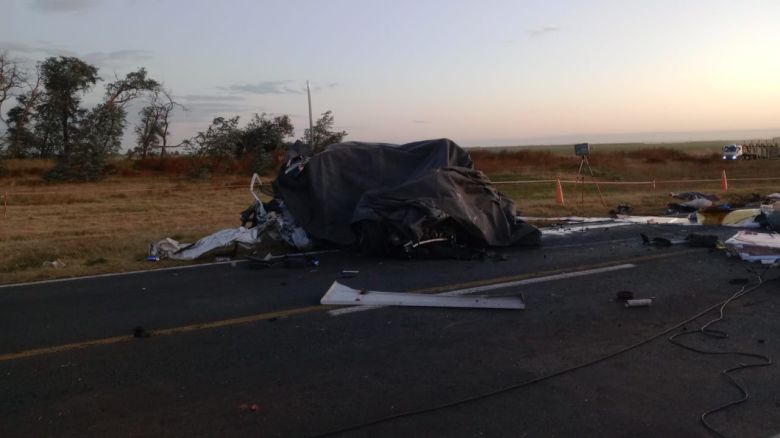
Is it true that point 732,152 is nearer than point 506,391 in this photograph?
No

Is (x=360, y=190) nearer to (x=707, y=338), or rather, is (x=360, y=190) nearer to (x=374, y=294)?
(x=374, y=294)

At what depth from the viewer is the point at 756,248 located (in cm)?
945

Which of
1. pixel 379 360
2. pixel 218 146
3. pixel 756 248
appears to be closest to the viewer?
pixel 379 360

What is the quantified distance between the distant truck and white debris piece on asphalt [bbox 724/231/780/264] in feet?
180

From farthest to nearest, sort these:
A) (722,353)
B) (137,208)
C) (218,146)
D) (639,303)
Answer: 1. (218,146)
2. (137,208)
3. (639,303)
4. (722,353)

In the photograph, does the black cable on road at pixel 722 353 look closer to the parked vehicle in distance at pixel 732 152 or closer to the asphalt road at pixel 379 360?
the asphalt road at pixel 379 360

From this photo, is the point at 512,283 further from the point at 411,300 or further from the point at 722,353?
the point at 722,353

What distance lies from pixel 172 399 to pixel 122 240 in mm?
8814

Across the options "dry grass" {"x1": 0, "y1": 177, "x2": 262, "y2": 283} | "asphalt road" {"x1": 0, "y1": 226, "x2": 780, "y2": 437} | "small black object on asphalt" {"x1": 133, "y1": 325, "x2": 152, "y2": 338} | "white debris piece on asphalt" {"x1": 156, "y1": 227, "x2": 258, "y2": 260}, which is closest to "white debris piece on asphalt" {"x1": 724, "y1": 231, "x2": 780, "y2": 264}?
"asphalt road" {"x1": 0, "y1": 226, "x2": 780, "y2": 437}

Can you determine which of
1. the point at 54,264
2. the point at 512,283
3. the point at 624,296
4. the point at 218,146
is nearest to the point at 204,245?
the point at 54,264

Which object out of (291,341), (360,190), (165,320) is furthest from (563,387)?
(360,190)

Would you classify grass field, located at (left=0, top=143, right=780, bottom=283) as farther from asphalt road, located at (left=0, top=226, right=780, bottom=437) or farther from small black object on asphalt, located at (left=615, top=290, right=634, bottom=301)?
small black object on asphalt, located at (left=615, top=290, right=634, bottom=301)

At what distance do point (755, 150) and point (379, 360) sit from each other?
226 ft

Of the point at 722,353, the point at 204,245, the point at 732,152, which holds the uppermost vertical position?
the point at 732,152
